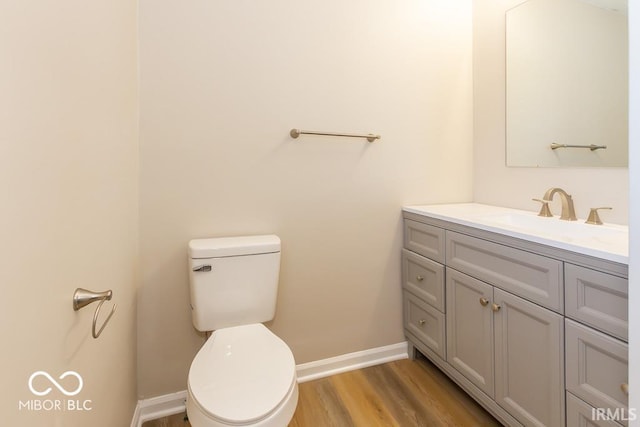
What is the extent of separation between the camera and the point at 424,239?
1843mm

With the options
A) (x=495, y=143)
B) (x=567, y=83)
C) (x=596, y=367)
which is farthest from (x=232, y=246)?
(x=567, y=83)

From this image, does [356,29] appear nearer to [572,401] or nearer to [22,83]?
[22,83]

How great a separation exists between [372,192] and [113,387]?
4.71ft

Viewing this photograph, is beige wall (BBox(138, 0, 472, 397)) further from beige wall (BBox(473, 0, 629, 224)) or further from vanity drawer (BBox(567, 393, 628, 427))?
vanity drawer (BBox(567, 393, 628, 427))

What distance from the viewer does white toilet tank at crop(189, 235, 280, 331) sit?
1468 mm

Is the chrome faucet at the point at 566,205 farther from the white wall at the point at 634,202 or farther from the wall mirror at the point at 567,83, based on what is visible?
the white wall at the point at 634,202

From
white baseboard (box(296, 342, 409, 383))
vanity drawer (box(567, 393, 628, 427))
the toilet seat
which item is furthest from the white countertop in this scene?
the toilet seat

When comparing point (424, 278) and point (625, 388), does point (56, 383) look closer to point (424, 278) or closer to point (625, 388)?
point (625, 388)

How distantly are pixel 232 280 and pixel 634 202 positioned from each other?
135cm

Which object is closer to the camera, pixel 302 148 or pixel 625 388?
pixel 625 388

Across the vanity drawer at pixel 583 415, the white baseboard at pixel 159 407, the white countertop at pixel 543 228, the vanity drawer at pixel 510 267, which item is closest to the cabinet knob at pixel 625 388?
the vanity drawer at pixel 583 415

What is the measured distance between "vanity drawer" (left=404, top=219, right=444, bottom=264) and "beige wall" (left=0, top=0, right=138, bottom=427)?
4.56 feet

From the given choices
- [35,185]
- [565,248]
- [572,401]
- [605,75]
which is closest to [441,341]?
[572,401]

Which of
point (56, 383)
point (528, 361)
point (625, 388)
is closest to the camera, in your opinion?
point (56, 383)
